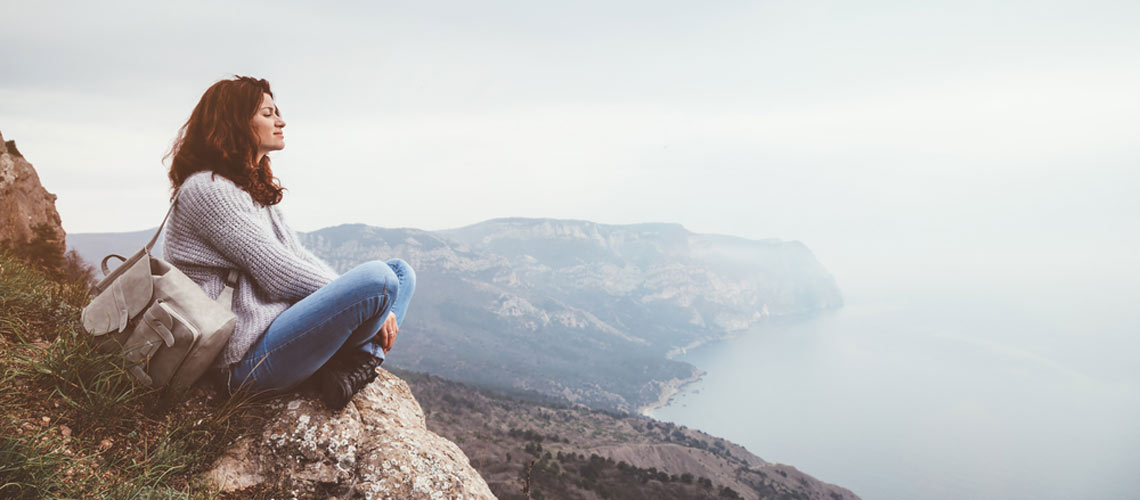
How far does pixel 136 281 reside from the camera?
2131 mm

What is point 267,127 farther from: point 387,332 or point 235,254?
point 387,332

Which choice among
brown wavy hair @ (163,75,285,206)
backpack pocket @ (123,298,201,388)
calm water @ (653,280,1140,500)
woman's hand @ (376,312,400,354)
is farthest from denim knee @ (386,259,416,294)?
calm water @ (653,280,1140,500)

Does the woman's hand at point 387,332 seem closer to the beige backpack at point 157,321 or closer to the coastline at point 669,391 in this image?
the beige backpack at point 157,321

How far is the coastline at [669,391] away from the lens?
510ft

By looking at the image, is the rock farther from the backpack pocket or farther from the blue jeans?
the backpack pocket

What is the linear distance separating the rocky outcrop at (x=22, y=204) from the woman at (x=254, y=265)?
20.3 ft

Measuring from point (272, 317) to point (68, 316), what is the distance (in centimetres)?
190

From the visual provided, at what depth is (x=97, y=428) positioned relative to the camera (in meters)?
2.22

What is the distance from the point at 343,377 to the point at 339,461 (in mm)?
429

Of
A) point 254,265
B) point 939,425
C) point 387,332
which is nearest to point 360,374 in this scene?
point 387,332

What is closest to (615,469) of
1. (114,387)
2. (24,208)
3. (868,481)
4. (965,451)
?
(24,208)

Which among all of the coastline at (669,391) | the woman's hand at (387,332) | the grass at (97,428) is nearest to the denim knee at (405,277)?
the woman's hand at (387,332)

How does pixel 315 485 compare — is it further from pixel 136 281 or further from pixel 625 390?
pixel 625 390

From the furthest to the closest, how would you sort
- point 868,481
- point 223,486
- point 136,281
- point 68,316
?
1. point 868,481
2. point 68,316
3. point 223,486
4. point 136,281
